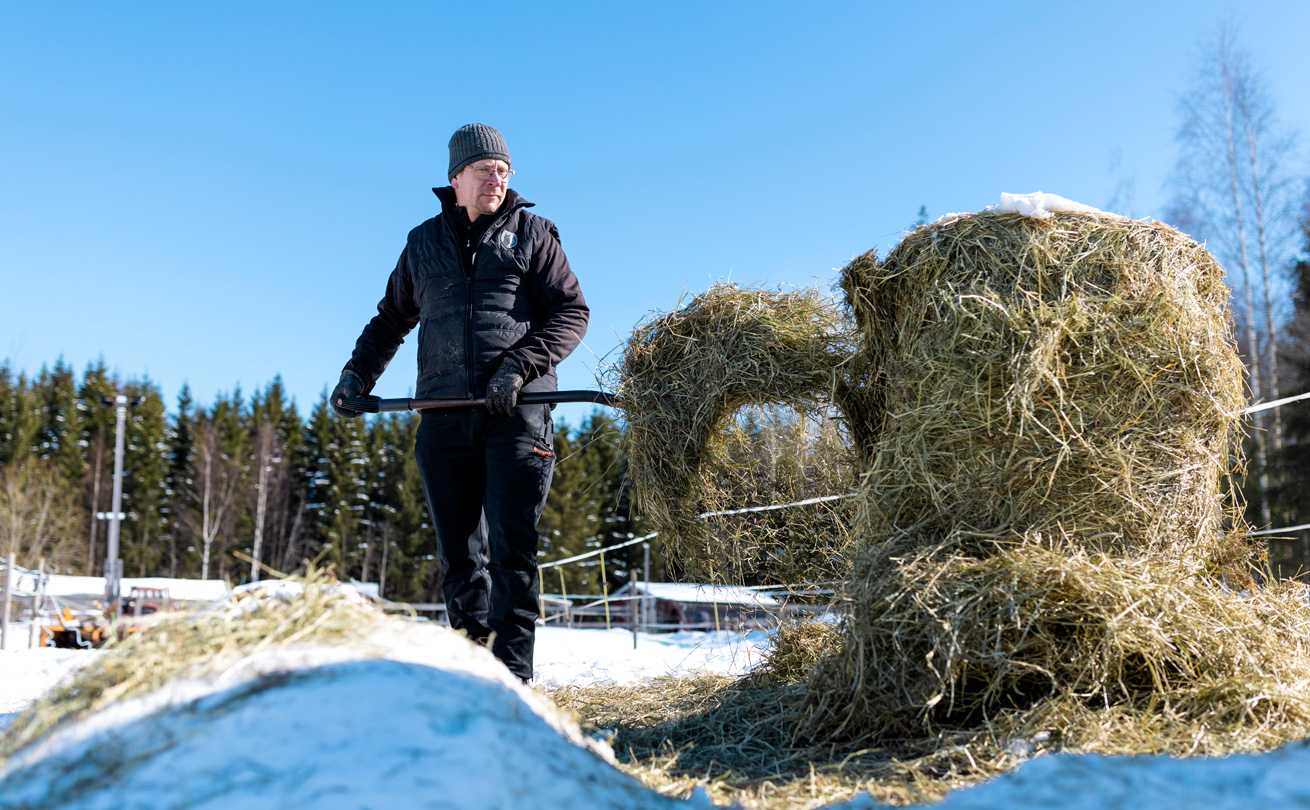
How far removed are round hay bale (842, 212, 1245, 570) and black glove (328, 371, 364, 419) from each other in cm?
209

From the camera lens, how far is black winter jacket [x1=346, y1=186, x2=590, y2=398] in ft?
10.1

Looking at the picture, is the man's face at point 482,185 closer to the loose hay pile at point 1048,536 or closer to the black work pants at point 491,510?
the black work pants at point 491,510

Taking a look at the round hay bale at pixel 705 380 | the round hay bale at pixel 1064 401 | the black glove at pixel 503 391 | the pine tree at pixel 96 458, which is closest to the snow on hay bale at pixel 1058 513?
the round hay bale at pixel 1064 401

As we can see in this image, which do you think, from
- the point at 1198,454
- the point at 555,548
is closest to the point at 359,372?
the point at 1198,454

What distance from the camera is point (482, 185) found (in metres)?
3.19

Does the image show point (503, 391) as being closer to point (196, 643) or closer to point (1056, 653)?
point (196, 643)

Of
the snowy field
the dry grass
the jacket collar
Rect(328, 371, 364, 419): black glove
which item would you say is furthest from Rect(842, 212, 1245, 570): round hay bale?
Rect(328, 371, 364, 419): black glove

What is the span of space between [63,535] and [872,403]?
32.7 meters

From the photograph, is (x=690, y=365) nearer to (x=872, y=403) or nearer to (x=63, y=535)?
(x=872, y=403)

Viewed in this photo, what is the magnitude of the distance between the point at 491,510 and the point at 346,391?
87cm

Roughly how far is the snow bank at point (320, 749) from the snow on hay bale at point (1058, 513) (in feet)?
2.87

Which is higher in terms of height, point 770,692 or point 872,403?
point 872,403

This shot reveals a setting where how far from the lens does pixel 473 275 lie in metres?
3.13

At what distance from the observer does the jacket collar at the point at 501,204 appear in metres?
3.22
